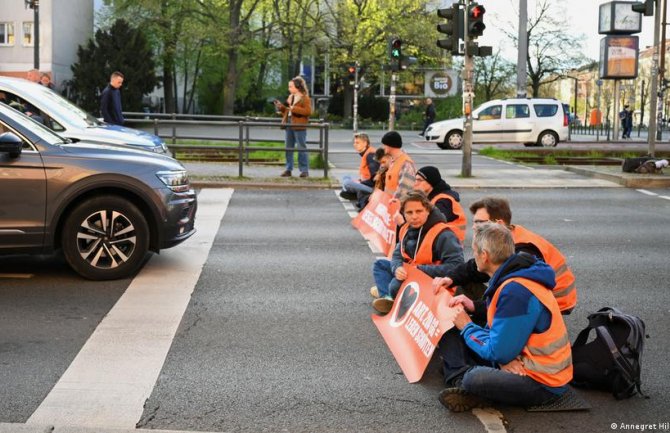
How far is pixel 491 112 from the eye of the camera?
115 ft

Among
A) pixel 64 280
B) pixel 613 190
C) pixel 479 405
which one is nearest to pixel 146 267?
pixel 64 280

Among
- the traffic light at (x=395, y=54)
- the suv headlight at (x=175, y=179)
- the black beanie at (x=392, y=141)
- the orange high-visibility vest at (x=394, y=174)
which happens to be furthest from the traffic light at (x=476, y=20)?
the suv headlight at (x=175, y=179)

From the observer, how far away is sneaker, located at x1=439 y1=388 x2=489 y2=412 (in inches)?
205

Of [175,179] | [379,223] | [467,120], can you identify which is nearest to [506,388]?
[175,179]

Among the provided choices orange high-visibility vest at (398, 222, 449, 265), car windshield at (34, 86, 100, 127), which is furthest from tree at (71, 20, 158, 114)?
orange high-visibility vest at (398, 222, 449, 265)

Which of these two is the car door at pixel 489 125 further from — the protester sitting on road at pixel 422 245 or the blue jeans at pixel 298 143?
the protester sitting on road at pixel 422 245

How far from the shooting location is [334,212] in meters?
14.5

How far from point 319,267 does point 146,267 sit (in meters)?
1.76

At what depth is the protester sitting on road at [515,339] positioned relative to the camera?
195 inches

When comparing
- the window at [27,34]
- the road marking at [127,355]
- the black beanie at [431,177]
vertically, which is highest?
the window at [27,34]

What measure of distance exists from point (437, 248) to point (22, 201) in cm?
390

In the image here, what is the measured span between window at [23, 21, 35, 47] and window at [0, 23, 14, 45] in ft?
2.48

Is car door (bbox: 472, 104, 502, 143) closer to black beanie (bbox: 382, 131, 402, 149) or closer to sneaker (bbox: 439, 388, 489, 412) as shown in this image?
black beanie (bbox: 382, 131, 402, 149)

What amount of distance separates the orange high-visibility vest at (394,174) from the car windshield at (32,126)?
4291mm
